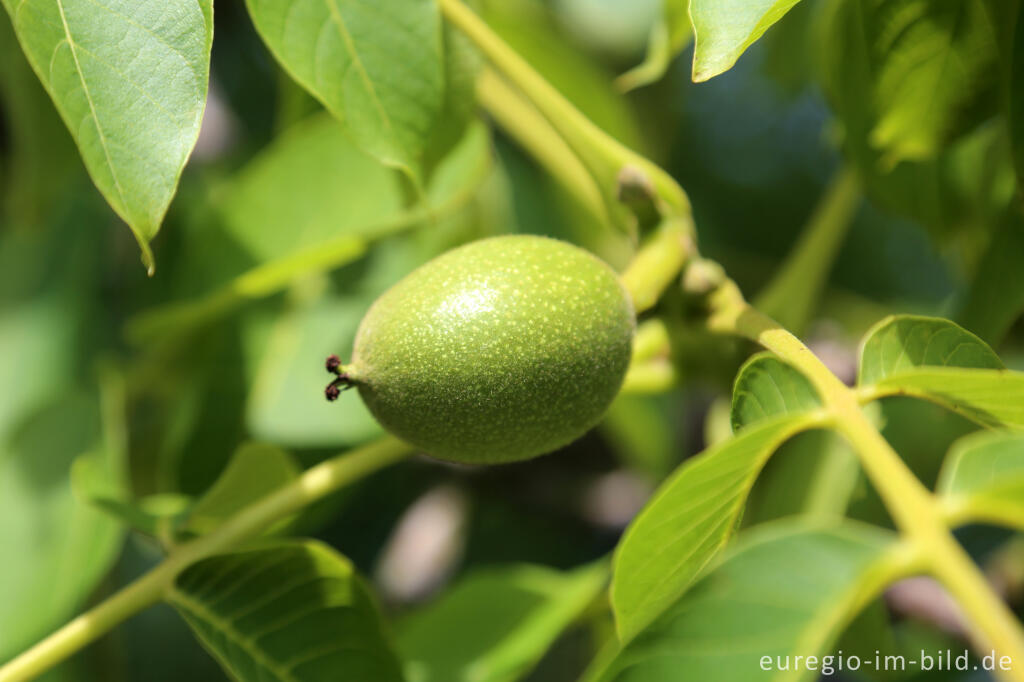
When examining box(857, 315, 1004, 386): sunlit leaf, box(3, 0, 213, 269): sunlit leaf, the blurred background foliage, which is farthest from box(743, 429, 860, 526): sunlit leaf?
box(3, 0, 213, 269): sunlit leaf

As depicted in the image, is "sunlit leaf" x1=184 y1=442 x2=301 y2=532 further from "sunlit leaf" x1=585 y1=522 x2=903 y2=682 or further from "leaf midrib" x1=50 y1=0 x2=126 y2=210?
"sunlit leaf" x1=585 y1=522 x2=903 y2=682

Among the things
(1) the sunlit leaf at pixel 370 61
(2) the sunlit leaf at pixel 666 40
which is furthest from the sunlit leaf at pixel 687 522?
(2) the sunlit leaf at pixel 666 40

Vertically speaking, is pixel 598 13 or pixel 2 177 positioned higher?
pixel 598 13

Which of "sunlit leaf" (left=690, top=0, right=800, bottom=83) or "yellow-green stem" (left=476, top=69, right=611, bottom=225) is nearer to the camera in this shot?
"sunlit leaf" (left=690, top=0, right=800, bottom=83)

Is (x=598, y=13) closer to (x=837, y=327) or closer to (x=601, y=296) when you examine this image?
(x=837, y=327)

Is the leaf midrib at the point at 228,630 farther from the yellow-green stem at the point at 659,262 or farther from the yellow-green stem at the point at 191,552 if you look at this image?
the yellow-green stem at the point at 659,262

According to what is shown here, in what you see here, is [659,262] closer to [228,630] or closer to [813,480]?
[813,480]

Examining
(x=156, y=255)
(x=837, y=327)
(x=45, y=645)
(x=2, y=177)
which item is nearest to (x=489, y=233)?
(x=156, y=255)
